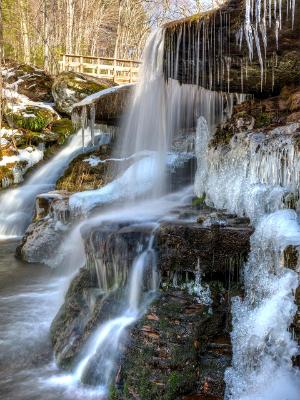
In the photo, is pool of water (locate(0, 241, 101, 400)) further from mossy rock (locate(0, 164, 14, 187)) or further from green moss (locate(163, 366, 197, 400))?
mossy rock (locate(0, 164, 14, 187))

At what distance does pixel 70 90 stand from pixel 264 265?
1288 cm

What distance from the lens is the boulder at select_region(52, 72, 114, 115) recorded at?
15.9m

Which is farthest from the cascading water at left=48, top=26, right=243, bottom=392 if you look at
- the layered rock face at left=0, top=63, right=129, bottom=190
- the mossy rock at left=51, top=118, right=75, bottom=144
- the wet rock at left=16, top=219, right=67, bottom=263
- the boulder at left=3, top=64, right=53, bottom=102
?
the boulder at left=3, top=64, right=53, bottom=102

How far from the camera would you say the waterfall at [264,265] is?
12.9ft

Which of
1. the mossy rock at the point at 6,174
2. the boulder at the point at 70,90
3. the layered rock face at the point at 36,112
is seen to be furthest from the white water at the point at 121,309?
the boulder at the point at 70,90

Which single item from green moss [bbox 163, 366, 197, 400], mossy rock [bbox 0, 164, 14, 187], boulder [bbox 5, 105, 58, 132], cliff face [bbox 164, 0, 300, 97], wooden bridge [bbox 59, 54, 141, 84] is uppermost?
wooden bridge [bbox 59, 54, 141, 84]

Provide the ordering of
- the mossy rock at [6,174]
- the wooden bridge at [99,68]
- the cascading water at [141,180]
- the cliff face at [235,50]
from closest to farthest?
the cascading water at [141,180] < the cliff face at [235,50] < the mossy rock at [6,174] < the wooden bridge at [99,68]

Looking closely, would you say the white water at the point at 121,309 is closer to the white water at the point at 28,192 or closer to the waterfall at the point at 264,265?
the waterfall at the point at 264,265

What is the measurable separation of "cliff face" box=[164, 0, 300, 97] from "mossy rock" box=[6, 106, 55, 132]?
835 cm

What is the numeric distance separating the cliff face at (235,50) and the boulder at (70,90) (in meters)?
8.83

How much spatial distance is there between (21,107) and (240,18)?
36.1 ft

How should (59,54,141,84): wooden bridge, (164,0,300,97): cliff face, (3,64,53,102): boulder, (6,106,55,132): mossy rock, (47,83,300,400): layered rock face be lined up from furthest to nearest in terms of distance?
(59,54,141,84): wooden bridge, (3,64,53,102): boulder, (6,106,55,132): mossy rock, (164,0,300,97): cliff face, (47,83,300,400): layered rock face

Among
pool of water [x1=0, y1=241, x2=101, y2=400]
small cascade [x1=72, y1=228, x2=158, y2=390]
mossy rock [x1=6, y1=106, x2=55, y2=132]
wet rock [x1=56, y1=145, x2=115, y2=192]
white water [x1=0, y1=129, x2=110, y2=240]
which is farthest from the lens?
mossy rock [x1=6, y1=106, x2=55, y2=132]

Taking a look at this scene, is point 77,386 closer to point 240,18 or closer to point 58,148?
point 240,18
